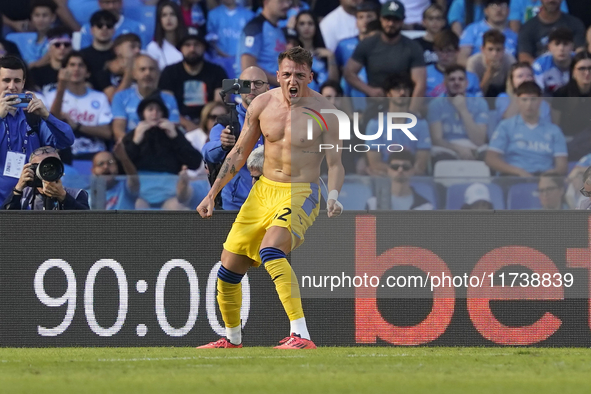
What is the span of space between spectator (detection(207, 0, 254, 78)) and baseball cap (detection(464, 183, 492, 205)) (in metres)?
4.66

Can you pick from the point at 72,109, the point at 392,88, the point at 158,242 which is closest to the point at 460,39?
the point at 392,88

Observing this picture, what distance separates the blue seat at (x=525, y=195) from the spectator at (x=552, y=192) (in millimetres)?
63

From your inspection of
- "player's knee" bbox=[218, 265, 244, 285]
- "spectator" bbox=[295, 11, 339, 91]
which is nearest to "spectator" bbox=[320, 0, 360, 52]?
"spectator" bbox=[295, 11, 339, 91]

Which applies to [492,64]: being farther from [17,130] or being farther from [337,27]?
[17,130]

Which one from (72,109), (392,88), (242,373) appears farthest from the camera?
(72,109)

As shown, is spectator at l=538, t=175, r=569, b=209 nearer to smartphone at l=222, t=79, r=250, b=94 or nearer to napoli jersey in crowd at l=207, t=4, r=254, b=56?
smartphone at l=222, t=79, r=250, b=94

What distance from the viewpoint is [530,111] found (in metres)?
9.27

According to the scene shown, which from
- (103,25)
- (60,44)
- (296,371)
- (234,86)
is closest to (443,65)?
(103,25)

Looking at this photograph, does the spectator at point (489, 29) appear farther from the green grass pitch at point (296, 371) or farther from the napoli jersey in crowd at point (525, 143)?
the green grass pitch at point (296, 371)

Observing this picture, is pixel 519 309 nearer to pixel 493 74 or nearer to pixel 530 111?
pixel 530 111

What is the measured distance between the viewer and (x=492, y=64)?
1160 centimetres

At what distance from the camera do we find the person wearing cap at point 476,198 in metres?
8.30

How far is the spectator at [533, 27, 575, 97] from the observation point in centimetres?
1136

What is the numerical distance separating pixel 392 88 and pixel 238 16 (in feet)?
8.60
